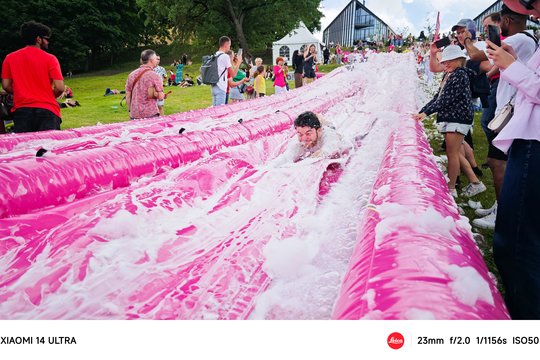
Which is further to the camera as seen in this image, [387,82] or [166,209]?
[387,82]

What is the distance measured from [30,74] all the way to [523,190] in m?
4.41

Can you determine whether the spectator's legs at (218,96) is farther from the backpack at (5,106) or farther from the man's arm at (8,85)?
the man's arm at (8,85)

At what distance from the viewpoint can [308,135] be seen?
11.6 feet

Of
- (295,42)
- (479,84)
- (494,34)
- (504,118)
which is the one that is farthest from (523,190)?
(295,42)

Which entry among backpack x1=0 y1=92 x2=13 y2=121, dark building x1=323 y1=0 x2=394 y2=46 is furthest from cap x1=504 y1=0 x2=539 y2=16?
dark building x1=323 y1=0 x2=394 y2=46

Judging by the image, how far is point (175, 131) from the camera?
13.7 ft

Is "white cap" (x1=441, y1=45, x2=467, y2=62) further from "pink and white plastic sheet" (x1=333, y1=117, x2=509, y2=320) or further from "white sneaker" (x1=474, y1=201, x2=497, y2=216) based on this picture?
"pink and white plastic sheet" (x1=333, y1=117, x2=509, y2=320)

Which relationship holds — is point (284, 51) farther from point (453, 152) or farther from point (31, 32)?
point (453, 152)

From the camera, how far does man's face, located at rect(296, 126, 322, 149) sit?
3.52 metres
